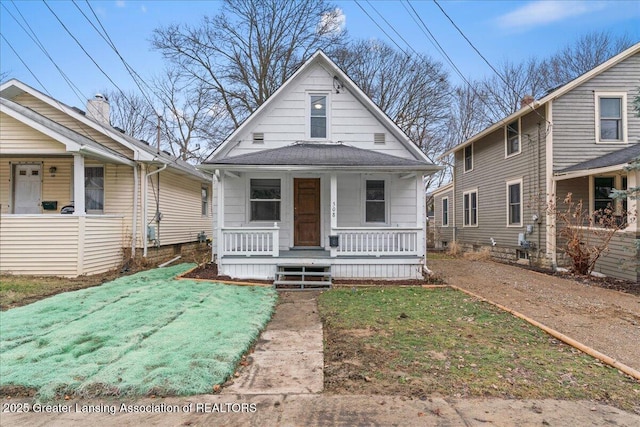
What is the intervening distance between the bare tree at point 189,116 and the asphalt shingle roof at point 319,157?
43.1 feet

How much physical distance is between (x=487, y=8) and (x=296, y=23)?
14.6 m

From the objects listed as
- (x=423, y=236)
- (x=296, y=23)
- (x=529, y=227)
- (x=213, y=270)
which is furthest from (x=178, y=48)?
(x=529, y=227)

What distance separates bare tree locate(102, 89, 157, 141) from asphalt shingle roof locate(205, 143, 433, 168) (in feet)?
72.3

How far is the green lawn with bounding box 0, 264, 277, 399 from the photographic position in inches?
129

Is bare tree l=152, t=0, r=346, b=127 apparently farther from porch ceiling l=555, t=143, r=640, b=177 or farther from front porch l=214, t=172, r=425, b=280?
porch ceiling l=555, t=143, r=640, b=177

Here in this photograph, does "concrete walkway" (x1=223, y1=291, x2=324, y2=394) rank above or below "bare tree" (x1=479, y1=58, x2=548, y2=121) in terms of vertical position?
below

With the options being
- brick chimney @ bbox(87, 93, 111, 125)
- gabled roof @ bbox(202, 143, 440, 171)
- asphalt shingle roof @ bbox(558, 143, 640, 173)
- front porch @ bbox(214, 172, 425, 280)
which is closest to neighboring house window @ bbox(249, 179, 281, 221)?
front porch @ bbox(214, 172, 425, 280)

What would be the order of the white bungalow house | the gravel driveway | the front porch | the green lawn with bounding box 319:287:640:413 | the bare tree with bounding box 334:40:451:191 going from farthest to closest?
the bare tree with bounding box 334:40:451:191 → the white bungalow house → the front porch → the gravel driveway → the green lawn with bounding box 319:287:640:413

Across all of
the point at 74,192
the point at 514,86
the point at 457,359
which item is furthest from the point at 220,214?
the point at 514,86

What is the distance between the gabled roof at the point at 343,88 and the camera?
998 centimetres

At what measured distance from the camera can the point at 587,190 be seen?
1073 cm

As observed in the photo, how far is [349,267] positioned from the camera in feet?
28.9

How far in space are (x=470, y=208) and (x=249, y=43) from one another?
649 inches

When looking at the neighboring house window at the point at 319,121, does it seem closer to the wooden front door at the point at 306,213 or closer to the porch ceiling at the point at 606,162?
the wooden front door at the point at 306,213
